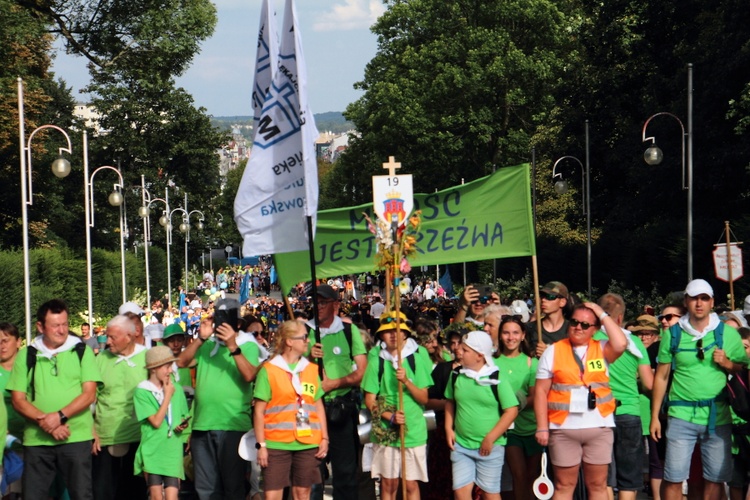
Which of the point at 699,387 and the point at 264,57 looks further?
the point at 264,57

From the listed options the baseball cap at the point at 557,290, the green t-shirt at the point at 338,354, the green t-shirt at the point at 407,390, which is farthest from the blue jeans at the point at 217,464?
the baseball cap at the point at 557,290

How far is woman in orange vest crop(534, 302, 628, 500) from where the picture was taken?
29.1 ft

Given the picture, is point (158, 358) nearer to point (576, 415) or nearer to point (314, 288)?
point (314, 288)

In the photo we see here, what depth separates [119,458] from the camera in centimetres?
1015

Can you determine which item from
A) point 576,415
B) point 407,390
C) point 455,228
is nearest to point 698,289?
point 576,415

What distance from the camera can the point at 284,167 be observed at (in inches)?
416

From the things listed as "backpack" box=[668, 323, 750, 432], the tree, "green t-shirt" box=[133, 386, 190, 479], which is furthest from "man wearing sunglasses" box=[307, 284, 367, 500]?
the tree

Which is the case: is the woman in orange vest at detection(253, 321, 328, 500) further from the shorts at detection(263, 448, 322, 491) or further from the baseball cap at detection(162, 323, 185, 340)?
the baseball cap at detection(162, 323, 185, 340)

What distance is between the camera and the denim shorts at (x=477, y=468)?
9250 millimetres

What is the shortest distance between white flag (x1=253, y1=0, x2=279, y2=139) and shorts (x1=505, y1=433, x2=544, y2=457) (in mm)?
3254

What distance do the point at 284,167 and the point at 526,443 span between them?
280 centimetres

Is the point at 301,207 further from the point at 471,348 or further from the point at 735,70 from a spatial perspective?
the point at 735,70

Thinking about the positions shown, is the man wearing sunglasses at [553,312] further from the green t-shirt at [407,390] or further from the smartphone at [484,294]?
the smartphone at [484,294]

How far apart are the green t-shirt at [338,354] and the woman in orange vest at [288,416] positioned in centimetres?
93
